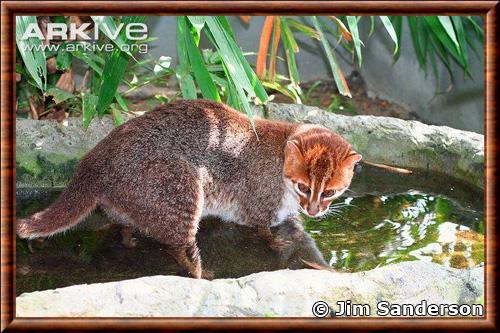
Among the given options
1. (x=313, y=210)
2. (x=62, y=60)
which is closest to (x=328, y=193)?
(x=313, y=210)

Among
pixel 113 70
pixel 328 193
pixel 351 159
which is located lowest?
pixel 328 193

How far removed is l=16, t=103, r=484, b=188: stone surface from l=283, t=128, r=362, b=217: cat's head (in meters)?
1.27

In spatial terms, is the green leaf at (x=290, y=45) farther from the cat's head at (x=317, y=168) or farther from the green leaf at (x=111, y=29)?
the green leaf at (x=111, y=29)

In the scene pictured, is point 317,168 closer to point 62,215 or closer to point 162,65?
point 62,215

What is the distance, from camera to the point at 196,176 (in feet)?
16.9

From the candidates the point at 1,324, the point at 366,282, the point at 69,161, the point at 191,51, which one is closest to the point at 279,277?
the point at 366,282

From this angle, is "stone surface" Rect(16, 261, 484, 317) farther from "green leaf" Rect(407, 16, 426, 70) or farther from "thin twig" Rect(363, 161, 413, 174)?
"green leaf" Rect(407, 16, 426, 70)

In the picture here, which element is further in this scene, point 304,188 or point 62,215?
point 304,188

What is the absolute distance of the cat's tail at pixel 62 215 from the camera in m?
4.77

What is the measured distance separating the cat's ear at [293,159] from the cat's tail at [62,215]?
136 centimetres

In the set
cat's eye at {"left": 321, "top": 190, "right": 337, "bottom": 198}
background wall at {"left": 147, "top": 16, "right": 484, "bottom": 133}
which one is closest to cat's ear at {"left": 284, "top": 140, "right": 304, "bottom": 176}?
cat's eye at {"left": 321, "top": 190, "right": 337, "bottom": 198}

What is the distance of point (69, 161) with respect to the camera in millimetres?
6168

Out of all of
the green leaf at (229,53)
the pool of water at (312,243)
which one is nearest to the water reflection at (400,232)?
the pool of water at (312,243)

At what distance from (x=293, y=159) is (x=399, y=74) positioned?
161 inches
